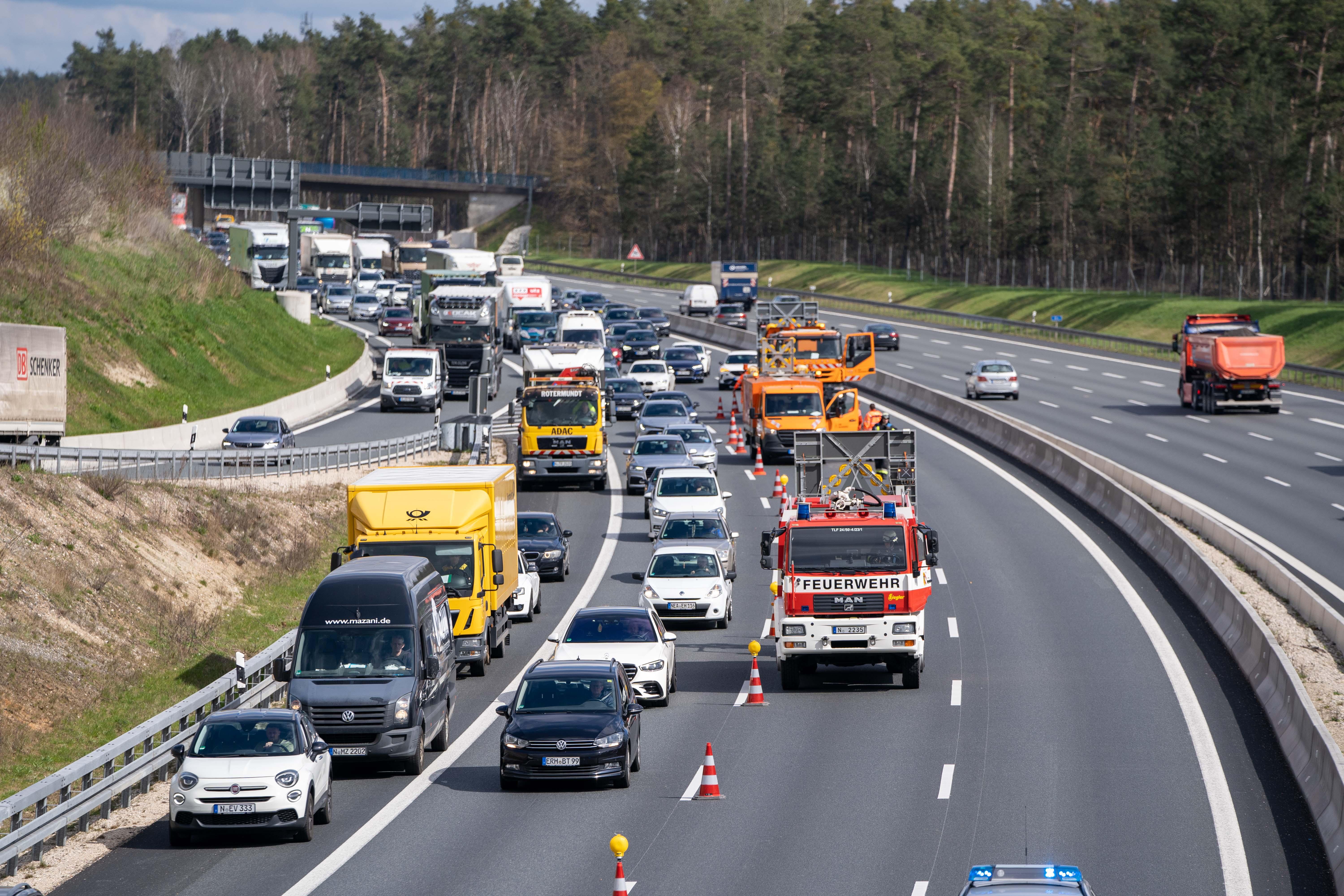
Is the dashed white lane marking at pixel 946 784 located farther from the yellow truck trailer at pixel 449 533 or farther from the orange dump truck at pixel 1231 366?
the orange dump truck at pixel 1231 366

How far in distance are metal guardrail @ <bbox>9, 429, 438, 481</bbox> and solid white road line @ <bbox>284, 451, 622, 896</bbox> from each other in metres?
9.87

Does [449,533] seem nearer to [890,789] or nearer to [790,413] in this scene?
[890,789]

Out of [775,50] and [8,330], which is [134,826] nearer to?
[8,330]

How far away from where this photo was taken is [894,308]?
113m

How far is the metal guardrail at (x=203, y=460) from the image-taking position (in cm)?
3784

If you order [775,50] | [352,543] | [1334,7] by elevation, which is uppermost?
[775,50]

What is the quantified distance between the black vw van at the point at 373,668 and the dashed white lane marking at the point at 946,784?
6930 millimetres

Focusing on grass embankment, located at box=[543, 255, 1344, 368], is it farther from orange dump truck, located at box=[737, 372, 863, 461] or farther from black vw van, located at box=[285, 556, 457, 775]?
black vw van, located at box=[285, 556, 457, 775]

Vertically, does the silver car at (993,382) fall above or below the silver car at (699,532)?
above

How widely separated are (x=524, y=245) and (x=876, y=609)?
154m

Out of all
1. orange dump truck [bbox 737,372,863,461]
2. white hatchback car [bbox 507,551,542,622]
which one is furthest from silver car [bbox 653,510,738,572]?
orange dump truck [bbox 737,372,863,461]

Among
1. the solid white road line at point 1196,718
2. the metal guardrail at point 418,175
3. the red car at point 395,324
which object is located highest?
the metal guardrail at point 418,175

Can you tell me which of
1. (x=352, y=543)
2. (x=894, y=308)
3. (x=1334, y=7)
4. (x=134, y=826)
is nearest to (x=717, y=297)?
(x=894, y=308)

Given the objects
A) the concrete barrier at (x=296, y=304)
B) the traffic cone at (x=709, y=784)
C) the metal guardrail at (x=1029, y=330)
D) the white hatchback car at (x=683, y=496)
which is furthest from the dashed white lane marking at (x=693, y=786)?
the concrete barrier at (x=296, y=304)
